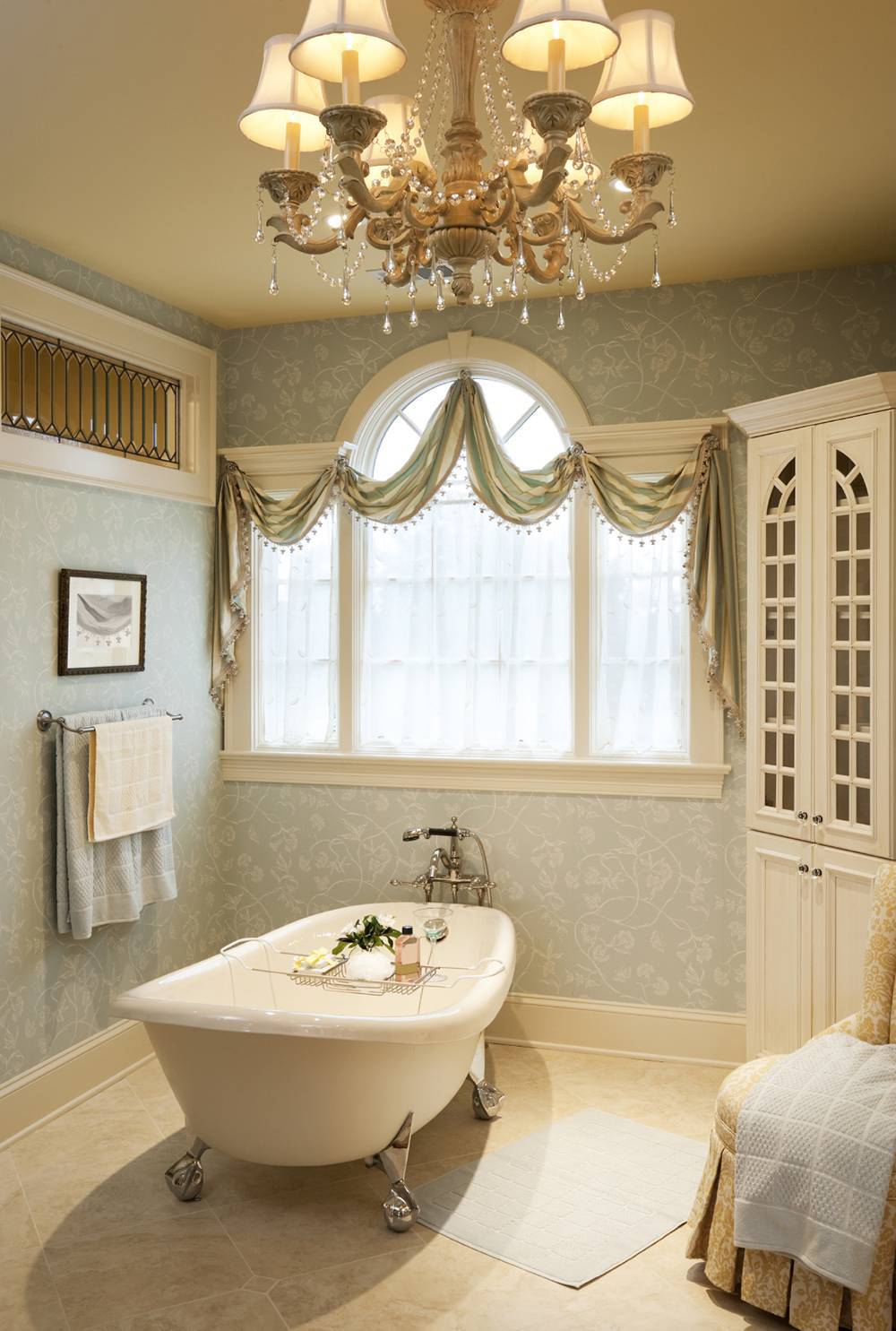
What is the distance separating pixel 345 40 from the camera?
1743 mm

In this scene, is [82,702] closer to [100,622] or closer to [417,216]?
[100,622]

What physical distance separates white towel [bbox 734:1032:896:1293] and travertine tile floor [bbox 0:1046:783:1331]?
0.96ft

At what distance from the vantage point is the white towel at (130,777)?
12.4 ft

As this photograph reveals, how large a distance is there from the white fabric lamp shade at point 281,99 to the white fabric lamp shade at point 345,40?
149 mm

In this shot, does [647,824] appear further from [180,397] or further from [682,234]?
[180,397]

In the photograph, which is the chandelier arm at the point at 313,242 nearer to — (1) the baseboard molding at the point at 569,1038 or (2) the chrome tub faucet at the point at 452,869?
(2) the chrome tub faucet at the point at 452,869

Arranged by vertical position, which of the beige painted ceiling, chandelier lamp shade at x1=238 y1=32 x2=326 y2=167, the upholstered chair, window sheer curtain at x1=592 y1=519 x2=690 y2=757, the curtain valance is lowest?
the upholstered chair

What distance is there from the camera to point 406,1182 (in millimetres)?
3199

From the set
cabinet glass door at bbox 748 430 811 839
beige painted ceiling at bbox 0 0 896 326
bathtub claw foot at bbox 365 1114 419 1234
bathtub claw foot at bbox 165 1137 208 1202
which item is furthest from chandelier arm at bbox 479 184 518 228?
bathtub claw foot at bbox 165 1137 208 1202

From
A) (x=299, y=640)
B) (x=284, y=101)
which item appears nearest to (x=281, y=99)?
(x=284, y=101)

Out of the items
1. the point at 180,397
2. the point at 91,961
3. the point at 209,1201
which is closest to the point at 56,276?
the point at 180,397

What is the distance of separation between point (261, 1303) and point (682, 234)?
333 centimetres

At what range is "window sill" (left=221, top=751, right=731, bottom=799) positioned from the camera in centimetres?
414

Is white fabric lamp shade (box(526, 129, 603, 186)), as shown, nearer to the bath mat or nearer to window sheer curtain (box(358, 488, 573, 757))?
window sheer curtain (box(358, 488, 573, 757))
